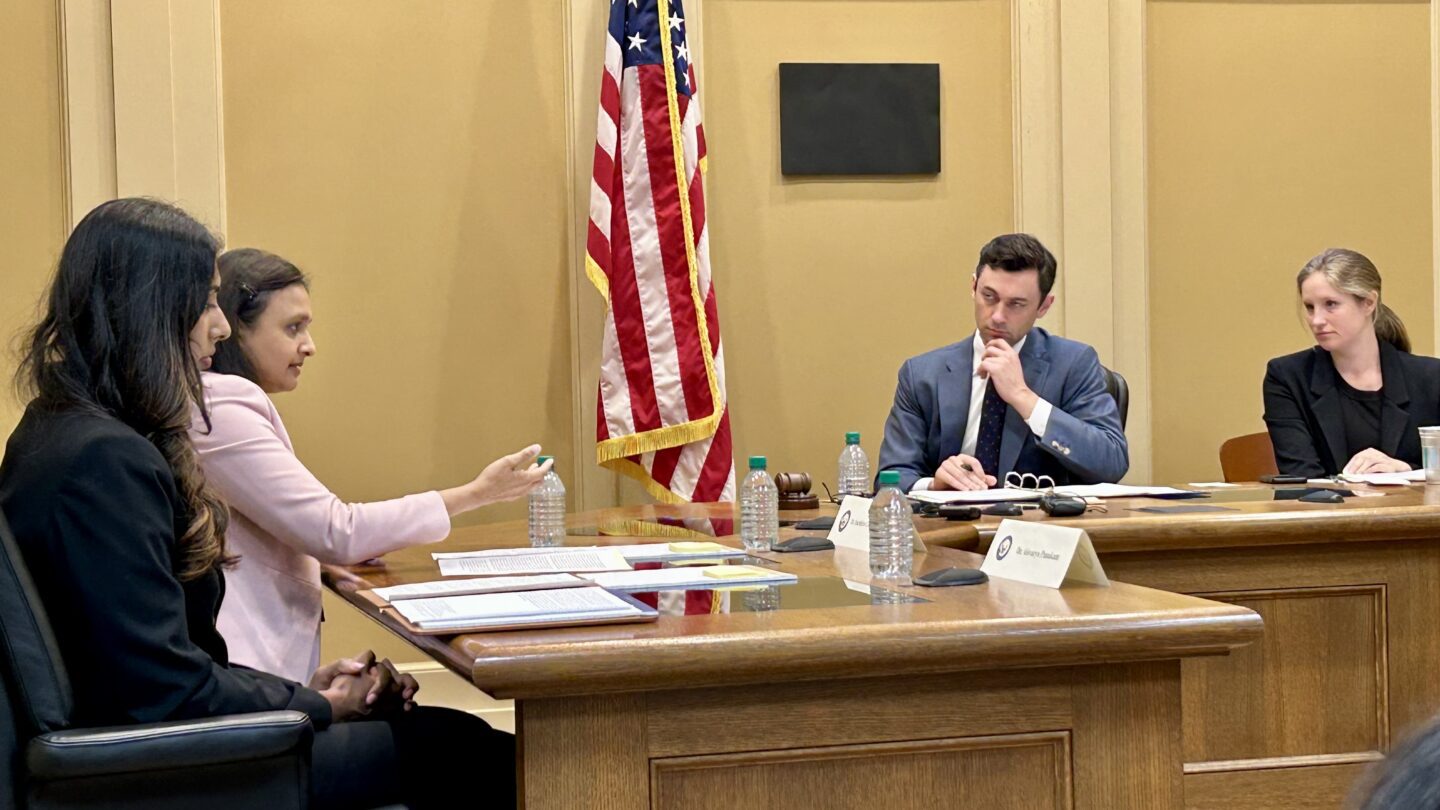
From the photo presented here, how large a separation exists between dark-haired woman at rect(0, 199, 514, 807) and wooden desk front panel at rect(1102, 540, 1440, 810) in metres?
1.52

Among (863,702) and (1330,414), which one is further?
(1330,414)

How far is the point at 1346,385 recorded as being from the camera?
4242 millimetres

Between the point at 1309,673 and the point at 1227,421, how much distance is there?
8.51ft

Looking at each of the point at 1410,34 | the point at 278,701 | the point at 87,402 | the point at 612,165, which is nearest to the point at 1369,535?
the point at 278,701

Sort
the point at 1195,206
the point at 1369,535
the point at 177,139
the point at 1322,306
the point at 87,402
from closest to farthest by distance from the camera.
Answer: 1. the point at 87,402
2. the point at 1369,535
3. the point at 1322,306
4. the point at 177,139
5. the point at 1195,206

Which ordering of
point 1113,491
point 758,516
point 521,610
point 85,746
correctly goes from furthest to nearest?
point 1113,491
point 758,516
point 521,610
point 85,746

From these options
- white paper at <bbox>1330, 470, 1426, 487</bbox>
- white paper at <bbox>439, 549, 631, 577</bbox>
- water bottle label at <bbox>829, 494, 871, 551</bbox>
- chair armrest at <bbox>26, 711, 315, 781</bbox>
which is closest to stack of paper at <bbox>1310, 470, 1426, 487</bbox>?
white paper at <bbox>1330, 470, 1426, 487</bbox>

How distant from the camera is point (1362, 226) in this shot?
5.40 m

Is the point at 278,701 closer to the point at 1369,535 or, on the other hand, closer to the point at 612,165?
the point at 1369,535

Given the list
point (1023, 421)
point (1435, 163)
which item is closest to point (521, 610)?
point (1023, 421)

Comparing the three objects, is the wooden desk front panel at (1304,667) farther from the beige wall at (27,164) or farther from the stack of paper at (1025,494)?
the beige wall at (27,164)

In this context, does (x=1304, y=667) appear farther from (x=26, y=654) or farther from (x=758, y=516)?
(x=26, y=654)

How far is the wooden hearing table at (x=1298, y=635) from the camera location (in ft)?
→ 9.49

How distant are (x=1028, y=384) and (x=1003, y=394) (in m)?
0.20
